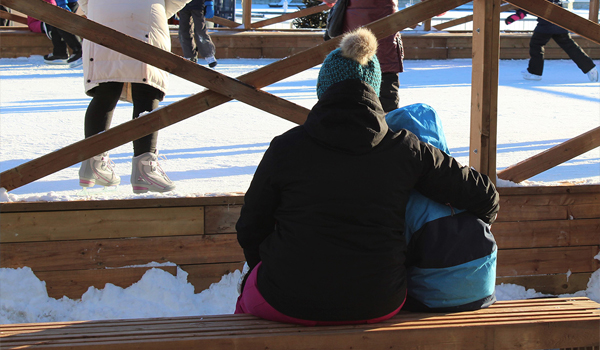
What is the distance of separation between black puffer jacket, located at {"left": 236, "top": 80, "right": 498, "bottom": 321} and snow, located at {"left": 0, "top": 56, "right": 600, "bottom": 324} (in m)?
1.15

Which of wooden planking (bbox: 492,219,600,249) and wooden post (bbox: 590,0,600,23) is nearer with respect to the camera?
wooden planking (bbox: 492,219,600,249)

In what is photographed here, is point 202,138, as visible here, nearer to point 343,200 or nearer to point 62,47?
point 343,200

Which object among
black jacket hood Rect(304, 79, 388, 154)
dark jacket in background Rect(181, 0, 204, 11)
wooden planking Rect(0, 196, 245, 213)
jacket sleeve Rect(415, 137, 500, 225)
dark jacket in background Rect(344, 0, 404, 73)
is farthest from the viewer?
dark jacket in background Rect(181, 0, 204, 11)

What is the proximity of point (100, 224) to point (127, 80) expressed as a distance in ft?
2.41

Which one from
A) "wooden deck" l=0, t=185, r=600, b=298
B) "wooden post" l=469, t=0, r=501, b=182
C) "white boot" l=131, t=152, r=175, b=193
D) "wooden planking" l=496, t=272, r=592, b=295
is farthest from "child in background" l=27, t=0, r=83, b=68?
"wooden planking" l=496, t=272, r=592, b=295

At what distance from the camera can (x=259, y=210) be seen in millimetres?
1661

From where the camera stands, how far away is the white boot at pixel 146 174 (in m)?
2.93

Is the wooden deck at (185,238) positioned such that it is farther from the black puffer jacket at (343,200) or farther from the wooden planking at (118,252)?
the black puffer jacket at (343,200)

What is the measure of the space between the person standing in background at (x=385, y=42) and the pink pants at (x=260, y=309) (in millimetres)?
2011

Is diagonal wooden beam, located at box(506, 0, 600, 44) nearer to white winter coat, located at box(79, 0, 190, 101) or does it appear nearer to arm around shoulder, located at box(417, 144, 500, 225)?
arm around shoulder, located at box(417, 144, 500, 225)

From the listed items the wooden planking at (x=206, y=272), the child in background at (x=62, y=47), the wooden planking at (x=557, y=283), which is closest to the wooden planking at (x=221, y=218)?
the wooden planking at (x=206, y=272)

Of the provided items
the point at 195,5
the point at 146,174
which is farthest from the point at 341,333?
the point at 195,5

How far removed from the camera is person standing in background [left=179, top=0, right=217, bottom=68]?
289 inches

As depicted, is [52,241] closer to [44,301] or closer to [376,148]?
[44,301]
